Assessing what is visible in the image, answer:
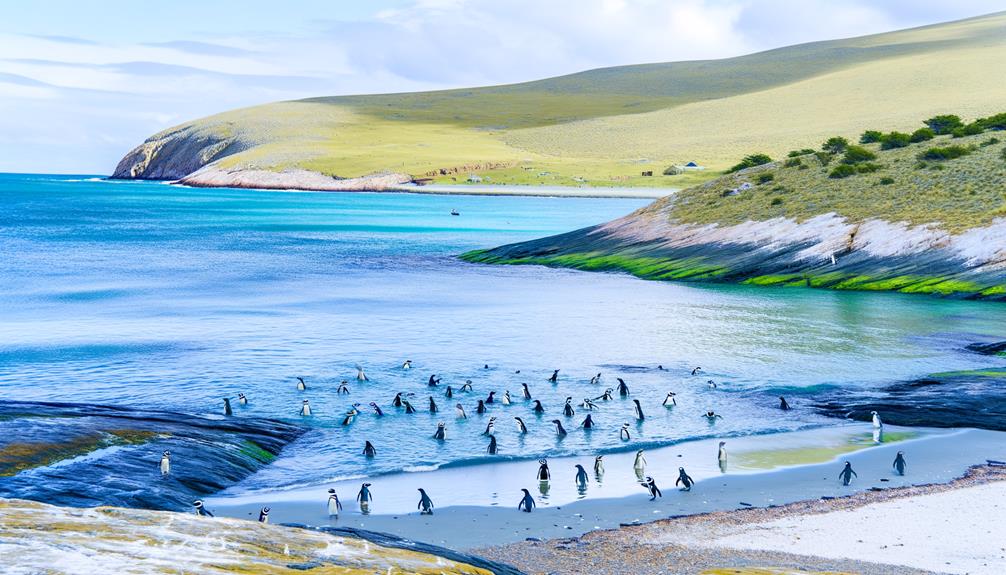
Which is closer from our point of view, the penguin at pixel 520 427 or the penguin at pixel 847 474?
the penguin at pixel 847 474

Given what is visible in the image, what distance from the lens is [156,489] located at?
1873 cm

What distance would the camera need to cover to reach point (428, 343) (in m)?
39.5

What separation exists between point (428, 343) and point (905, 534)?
24579 mm

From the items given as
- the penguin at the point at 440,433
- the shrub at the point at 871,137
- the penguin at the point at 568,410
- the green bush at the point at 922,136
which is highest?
the shrub at the point at 871,137

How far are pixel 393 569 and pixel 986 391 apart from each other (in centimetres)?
2095

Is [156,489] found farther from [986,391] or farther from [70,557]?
[986,391]

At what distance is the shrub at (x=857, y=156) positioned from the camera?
6419cm

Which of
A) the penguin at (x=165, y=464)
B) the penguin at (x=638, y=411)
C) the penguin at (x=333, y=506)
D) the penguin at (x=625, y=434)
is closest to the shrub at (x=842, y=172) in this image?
the penguin at (x=638, y=411)

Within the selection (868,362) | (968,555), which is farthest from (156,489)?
(868,362)

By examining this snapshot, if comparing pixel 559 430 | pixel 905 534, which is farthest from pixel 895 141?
pixel 905 534

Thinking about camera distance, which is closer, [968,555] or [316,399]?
[968,555]

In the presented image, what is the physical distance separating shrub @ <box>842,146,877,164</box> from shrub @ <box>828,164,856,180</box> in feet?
6.93

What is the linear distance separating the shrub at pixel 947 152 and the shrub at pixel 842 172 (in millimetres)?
4018

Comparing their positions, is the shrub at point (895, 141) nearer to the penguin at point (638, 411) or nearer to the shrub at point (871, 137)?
the shrub at point (871, 137)
